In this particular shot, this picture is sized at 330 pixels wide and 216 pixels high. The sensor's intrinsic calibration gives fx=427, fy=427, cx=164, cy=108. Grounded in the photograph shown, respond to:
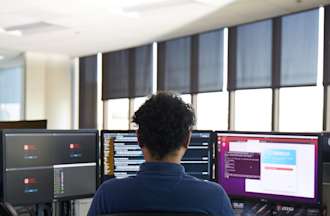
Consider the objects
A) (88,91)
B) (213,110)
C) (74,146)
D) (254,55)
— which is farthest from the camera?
(88,91)

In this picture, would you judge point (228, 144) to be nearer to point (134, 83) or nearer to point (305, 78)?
point (305, 78)

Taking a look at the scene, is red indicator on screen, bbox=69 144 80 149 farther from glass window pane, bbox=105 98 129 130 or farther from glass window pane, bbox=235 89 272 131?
glass window pane, bbox=105 98 129 130

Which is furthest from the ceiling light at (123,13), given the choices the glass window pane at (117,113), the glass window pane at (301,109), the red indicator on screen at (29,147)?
the red indicator on screen at (29,147)

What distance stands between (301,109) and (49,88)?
5.49 m

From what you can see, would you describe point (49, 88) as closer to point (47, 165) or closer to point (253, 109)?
point (253, 109)

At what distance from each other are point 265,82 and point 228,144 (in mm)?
4537

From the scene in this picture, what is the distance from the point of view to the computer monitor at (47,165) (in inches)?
76.7

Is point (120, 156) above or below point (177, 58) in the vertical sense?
below

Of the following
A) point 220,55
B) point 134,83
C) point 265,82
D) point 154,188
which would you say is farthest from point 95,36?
point 154,188

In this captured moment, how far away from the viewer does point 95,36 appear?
24.2ft

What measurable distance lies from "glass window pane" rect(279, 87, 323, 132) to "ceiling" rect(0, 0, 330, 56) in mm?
1171

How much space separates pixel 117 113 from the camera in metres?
9.07

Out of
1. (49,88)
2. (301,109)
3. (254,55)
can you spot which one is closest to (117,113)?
(49,88)

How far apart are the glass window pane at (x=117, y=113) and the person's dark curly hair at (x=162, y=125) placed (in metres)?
7.51
